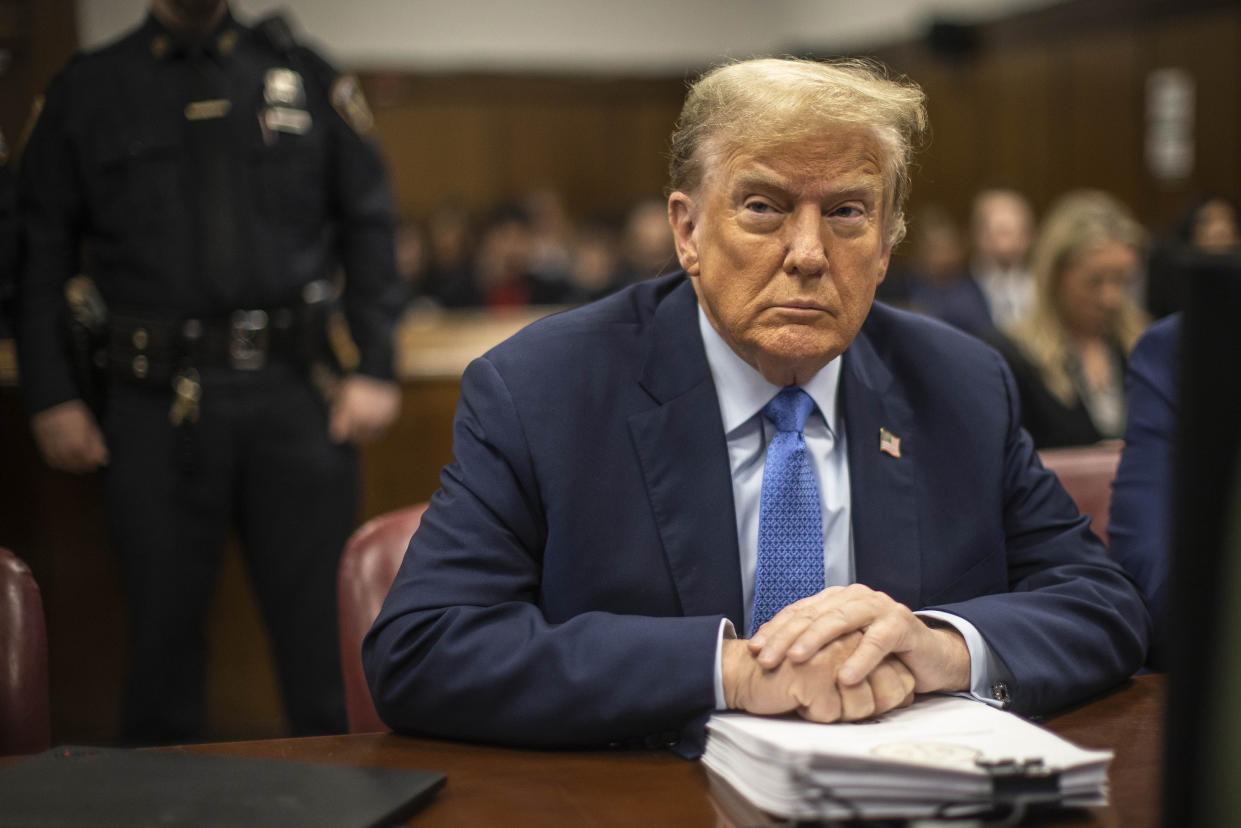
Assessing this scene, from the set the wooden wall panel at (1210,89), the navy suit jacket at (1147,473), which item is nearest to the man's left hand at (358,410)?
the navy suit jacket at (1147,473)

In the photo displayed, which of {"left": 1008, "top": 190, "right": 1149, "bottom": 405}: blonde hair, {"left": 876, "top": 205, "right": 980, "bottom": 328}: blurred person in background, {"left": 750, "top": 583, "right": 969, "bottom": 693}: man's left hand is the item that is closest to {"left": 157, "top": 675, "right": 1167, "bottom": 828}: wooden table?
{"left": 750, "top": 583, "right": 969, "bottom": 693}: man's left hand

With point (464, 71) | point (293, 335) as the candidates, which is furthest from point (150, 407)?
point (464, 71)

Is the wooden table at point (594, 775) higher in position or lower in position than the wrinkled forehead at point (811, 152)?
lower

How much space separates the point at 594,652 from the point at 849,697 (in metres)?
0.25

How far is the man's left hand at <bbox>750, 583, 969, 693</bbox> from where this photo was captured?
1.13 m

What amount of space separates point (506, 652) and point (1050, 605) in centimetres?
62

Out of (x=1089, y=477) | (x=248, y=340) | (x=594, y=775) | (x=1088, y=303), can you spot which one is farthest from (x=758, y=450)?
(x=1088, y=303)

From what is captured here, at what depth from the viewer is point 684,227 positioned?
1504mm

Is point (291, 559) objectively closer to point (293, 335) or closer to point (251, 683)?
point (293, 335)

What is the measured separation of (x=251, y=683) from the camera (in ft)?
10.5

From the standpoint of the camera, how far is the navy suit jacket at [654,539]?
3.89ft

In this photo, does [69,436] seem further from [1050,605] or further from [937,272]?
[937,272]

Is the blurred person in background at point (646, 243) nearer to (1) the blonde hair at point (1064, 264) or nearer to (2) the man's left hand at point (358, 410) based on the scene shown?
(1) the blonde hair at point (1064, 264)

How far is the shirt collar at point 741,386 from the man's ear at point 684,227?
8 cm
